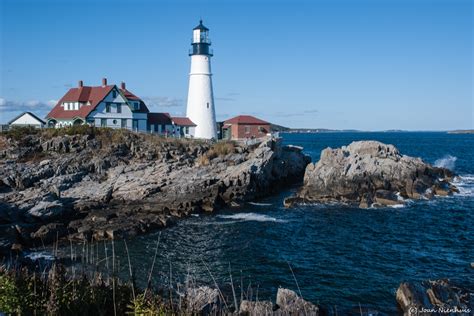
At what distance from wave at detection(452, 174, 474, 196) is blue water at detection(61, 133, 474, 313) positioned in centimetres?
732

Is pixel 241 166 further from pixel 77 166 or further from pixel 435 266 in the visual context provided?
pixel 435 266

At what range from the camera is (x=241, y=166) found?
141ft

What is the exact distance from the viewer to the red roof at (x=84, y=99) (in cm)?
5169

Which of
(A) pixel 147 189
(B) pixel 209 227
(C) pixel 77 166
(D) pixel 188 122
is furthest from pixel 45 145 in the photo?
(B) pixel 209 227

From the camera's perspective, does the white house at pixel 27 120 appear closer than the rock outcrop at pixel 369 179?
No

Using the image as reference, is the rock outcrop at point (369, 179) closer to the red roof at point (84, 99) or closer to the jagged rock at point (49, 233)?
the jagged rock at point (49, 233)

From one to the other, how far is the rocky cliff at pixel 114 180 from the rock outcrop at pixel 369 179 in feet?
17.0

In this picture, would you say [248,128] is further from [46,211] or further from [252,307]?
[252,307]

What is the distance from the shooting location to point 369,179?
43.9 meters

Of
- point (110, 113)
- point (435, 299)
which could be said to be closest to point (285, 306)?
point (435, 299)

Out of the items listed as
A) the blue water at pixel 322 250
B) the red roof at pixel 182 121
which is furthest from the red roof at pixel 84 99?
the blue water at pixel 322 250

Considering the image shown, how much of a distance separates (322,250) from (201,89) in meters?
32.1

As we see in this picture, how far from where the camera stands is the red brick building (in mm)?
58156

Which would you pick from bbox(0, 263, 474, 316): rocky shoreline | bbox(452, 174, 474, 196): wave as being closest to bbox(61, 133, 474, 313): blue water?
bbox(0, 263, 474, 316): rocky shoreline
